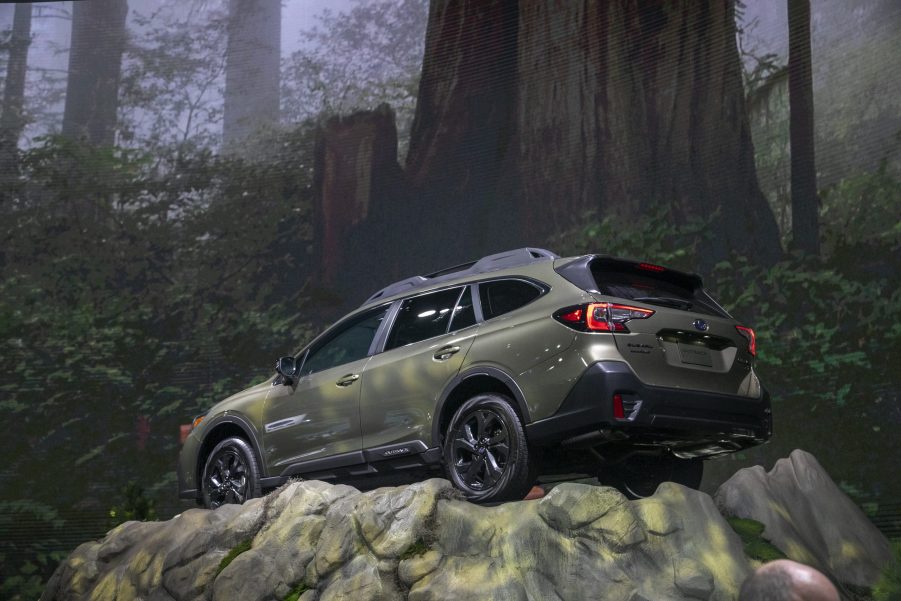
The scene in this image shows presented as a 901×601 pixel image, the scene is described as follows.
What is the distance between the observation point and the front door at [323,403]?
546 cm

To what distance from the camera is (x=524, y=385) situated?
14.9ft

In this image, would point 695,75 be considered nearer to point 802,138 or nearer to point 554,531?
point 802,138

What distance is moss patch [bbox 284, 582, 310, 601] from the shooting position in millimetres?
5125

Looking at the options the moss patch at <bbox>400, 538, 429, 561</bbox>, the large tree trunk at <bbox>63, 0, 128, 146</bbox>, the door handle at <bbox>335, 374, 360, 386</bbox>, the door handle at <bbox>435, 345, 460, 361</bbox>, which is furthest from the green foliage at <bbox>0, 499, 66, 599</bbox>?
the door handle at <bbox>435, 345, 460, 361</bbox>

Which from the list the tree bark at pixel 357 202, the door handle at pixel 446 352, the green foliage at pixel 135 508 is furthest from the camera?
the tree bark at pixel 357 202

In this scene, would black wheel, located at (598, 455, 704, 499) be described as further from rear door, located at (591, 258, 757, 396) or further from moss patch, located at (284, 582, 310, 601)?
moss patch, located at (284, 582, 310, 601)

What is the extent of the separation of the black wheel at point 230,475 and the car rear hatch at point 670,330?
275 centimetres

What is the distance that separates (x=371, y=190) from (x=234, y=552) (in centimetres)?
738

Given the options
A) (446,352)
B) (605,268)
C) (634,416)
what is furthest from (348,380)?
(634,416)

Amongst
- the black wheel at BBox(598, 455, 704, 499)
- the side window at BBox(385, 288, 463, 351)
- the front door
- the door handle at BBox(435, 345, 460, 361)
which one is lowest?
the black wheel at BBox(598, 455, 704, 499)

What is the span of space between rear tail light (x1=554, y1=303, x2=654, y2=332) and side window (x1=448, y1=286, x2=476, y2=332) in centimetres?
78

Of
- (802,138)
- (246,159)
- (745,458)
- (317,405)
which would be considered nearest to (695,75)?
(802,138)

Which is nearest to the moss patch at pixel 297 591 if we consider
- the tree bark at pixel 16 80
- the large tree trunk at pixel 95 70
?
the large tree trunk at pixel 95 70

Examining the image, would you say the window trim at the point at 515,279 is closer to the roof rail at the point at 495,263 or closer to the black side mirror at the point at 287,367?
the roof rail at the point at 495,263
